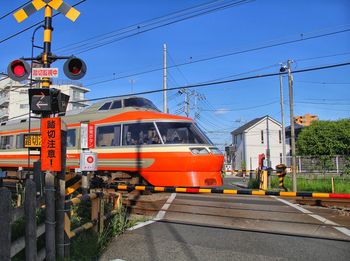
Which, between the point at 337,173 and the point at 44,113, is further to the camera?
the point at 337,173

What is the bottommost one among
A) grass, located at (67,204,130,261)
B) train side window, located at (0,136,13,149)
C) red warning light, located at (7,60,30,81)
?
grass, located at (67,204,130,261)

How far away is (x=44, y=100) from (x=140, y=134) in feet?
23.4

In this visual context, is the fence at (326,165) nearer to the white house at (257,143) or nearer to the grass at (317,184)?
the grass at (317,184)

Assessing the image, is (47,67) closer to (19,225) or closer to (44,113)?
(44,113)

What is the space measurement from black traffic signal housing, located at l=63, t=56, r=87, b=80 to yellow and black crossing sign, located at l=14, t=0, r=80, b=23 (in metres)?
0.91

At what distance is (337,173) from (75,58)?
18143 millimetres

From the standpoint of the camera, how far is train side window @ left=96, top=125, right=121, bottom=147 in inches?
539

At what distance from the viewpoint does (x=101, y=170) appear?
1425cm

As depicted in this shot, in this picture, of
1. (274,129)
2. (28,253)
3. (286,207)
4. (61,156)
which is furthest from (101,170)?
(274,129)

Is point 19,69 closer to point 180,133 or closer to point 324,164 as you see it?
point 180,133

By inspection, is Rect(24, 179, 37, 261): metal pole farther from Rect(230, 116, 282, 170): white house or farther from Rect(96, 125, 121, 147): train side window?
Rect(230, 116, 282, 170): white house

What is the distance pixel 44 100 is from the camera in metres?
6.14

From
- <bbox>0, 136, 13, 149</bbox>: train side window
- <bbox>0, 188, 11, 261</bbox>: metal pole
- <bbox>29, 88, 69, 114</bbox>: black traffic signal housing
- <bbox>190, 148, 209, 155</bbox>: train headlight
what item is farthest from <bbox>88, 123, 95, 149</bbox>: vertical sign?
<bbox>0, 136, 13, 149</bbox>: train side window

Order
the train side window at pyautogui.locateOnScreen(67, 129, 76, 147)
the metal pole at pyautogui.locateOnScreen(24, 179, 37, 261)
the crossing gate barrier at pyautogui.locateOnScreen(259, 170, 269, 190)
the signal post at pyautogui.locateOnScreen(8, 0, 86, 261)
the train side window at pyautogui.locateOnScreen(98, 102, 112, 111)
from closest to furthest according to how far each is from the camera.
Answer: the metal pole at pyautogui.locateOnScreen(24, 179, 37, 261) < the signal post at pyautogui.locateOnScreen(8, 0, 86, 261) < the train side window at pyautogui.locateOnScreen(67, 129, 76, 147) < the train side window at pyautogui.locateOnScreen(98, 102, 112, 111) < the crossing gate barrier at pyautogui.locateOnScreen(259, 170, 269, 190)
